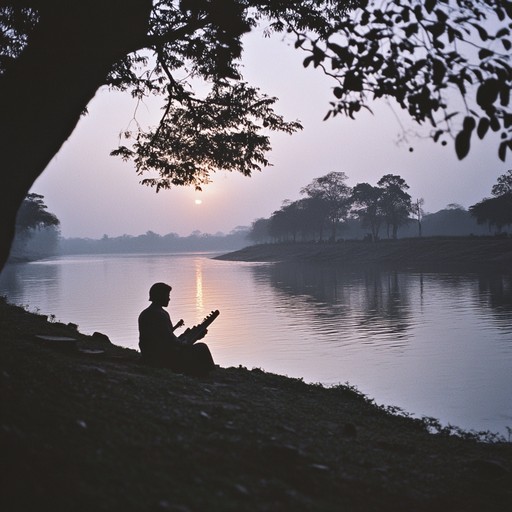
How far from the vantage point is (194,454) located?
4918 mm

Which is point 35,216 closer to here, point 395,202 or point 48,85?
point 395,202

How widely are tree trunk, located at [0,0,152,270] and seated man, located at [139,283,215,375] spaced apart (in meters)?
3.78

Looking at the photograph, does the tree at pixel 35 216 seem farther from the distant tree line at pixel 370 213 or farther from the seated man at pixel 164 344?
the seated man at pixel 164 344

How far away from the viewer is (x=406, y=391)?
1471 cm

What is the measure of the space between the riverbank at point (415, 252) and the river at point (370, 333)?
23.5m

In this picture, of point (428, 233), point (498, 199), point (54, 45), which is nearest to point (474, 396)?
point (54, 45)

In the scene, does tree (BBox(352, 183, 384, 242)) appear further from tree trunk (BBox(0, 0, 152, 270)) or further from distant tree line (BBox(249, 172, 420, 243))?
tree trunk (BBox(0, 0, 152, 270))

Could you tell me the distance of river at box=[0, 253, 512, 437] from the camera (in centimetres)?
1456

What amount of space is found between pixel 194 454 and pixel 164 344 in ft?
15.5

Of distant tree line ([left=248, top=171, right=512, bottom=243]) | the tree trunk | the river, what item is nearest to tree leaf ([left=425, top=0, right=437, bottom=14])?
the tree trunk

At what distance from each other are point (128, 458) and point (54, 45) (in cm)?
387

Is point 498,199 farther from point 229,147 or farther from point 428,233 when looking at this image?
point 229,147

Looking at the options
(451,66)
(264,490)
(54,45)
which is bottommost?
(264,490)

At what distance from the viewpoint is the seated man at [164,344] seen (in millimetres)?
9258
